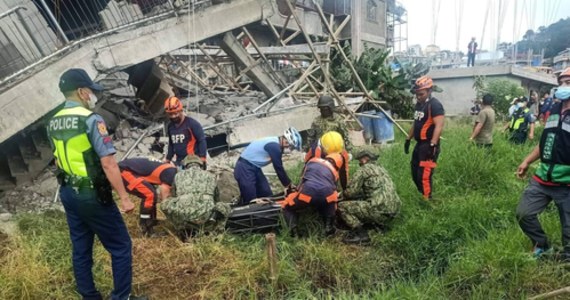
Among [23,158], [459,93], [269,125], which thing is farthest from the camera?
[459,93]

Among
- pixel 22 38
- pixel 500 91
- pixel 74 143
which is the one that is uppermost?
pixel 22 38

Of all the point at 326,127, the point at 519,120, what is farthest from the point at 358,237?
the point at 519,120

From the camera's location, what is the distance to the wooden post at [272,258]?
275 centimetres

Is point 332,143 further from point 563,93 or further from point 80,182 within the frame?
point 80,182

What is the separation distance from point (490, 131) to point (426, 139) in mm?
2414

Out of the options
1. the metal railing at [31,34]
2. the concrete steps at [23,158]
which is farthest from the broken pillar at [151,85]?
the concrete steps at [23,158]

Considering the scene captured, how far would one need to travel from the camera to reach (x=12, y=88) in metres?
4.68

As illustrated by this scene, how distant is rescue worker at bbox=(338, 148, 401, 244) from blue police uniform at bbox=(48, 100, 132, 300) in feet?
7.15

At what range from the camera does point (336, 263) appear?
10.8 ft

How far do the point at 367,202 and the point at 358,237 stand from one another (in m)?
0.39

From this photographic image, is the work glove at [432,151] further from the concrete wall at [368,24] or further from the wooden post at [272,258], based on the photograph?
the concrete wall at [368,24]

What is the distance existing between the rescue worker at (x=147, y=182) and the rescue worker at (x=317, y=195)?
132 centimetres

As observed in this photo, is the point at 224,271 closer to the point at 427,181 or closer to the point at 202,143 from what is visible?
the point at 202,143

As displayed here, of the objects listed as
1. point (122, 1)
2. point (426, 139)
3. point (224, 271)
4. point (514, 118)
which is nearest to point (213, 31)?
point (122, 1)
